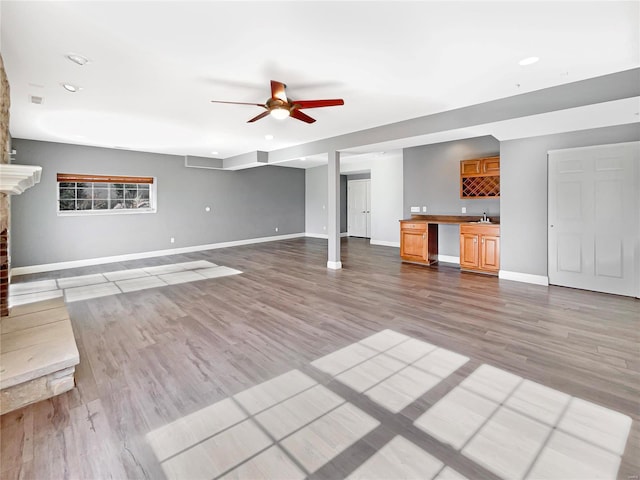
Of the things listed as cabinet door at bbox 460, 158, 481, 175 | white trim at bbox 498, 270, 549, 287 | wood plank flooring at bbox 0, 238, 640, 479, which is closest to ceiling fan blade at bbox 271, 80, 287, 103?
wood plank flooring at bbox 0, 238, 640, 479

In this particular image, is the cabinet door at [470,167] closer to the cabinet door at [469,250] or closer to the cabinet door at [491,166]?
the cabinet door at [491,166]

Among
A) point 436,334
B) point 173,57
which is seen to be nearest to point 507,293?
point 436,334

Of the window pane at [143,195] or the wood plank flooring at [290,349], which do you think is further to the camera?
the window pane at [143,195]

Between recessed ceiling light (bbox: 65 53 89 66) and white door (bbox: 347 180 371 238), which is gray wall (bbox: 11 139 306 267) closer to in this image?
white door (bbox: 347 180 371 238)

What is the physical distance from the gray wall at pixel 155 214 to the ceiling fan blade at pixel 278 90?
5.89 metres

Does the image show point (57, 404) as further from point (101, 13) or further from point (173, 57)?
point (173, 57)

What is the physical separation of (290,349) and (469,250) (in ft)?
14.3

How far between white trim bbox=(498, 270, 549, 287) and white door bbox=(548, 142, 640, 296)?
10cm

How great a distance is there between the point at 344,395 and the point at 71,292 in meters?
4.89

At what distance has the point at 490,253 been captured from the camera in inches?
218

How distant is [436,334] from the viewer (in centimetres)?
312

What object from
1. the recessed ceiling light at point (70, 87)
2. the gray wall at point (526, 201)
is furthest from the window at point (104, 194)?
the gray wall at point (526, 201)

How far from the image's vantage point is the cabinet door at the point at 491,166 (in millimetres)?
5855

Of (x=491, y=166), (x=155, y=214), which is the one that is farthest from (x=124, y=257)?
(x=491, y=166)
